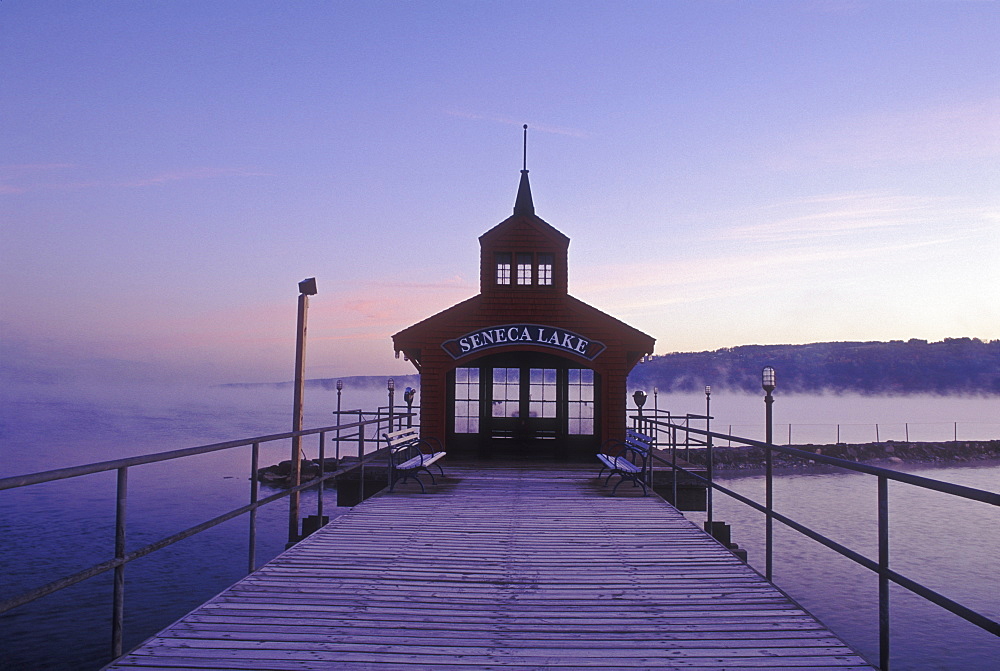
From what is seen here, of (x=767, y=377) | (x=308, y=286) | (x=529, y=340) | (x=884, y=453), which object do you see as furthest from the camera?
(x=884, y=453)

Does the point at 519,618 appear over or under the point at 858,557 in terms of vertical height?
under

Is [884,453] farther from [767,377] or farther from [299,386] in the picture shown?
[299,386]

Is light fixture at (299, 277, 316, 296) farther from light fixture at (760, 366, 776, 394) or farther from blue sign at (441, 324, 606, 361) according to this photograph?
light fixture at (760, 366, 776, 394)

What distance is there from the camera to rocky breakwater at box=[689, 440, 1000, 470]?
4094cm

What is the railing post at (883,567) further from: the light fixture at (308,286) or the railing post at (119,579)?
the light fixture at (308,286)

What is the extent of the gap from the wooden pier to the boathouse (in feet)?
22.5

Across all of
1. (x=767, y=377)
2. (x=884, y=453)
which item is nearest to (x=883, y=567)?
(x=767, y=377)

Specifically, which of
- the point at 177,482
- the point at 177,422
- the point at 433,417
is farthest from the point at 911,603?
the point at 177,422

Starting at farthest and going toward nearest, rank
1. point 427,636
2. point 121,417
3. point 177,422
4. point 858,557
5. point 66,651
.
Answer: point 121,417, point 177,422, point 66,651, point 858,557, point 427,636

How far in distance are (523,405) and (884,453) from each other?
37.7 metres

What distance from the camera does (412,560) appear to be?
6.37 m

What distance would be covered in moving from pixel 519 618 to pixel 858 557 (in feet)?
7.77

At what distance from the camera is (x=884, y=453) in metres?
43.7

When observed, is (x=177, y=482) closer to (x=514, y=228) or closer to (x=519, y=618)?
(x=514, y=228)
